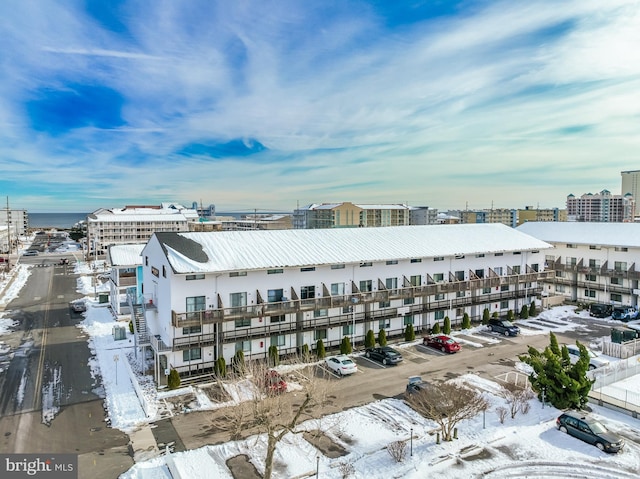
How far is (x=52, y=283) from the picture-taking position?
233ft

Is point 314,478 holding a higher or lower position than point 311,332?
lower

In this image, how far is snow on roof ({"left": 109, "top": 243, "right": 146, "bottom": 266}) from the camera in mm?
47172

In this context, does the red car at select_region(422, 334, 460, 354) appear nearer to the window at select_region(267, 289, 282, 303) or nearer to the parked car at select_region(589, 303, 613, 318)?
the window at select_region(267, 289, 282, 303)

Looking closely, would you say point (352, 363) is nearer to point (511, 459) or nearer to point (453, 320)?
point (511, 459)

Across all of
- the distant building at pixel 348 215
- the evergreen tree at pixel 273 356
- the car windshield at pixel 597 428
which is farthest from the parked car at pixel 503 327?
the distant building at pixel 348 215

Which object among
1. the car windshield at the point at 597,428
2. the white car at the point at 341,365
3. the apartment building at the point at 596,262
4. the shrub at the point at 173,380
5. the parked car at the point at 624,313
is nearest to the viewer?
the car windshield at the point at 597,428

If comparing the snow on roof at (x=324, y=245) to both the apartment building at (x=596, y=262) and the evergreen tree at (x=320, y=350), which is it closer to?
the evergreen tree at (x=320, y=350)

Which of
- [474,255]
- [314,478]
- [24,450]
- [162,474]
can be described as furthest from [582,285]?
[24,450]

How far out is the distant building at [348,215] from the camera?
145500 millimetres

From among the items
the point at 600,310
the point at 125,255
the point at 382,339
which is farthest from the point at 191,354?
the point at 600,310

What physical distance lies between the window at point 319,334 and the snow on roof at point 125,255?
22.6 m

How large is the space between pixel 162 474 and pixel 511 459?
1567 cm
